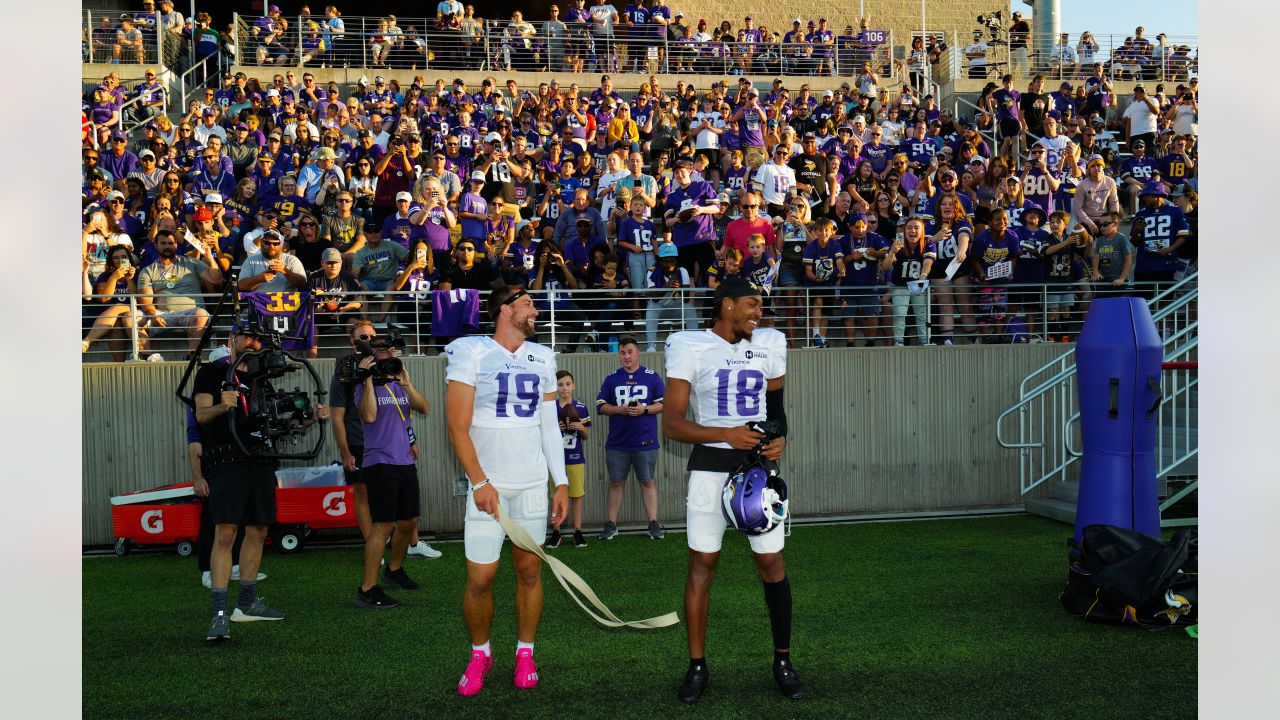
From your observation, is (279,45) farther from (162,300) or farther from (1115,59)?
(1115,59)

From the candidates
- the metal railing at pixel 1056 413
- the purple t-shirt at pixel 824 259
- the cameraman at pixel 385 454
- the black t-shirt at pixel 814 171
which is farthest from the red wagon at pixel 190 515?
the black t-shirt at pixel 814 171

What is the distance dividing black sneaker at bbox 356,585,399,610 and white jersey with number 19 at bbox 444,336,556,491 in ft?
8.41

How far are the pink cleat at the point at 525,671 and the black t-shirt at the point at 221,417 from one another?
7.25 ft

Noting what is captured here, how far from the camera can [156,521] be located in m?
9.91

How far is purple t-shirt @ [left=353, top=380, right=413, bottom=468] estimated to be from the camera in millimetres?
7824

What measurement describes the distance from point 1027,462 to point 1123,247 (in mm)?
2687

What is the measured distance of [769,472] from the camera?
206 inches

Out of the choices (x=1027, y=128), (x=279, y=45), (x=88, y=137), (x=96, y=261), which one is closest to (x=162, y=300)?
(x=96, y=261)

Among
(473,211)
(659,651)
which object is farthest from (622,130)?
(659,651)

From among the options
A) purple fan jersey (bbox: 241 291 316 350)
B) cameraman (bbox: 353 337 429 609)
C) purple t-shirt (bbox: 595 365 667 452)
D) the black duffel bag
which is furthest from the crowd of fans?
the black duffel bag

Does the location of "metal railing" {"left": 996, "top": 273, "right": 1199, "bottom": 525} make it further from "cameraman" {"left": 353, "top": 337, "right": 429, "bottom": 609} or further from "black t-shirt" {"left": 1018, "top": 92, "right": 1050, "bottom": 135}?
"black t-shirt" {"left": 1018, "top": 92, "right": 1050, "bottom": 135}

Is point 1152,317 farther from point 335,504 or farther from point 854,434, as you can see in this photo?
point 335,504

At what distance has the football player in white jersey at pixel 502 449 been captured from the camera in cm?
532

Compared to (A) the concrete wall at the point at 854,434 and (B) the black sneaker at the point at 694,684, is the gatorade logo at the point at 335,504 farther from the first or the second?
(B) the black sneaker at the point at 694,684
